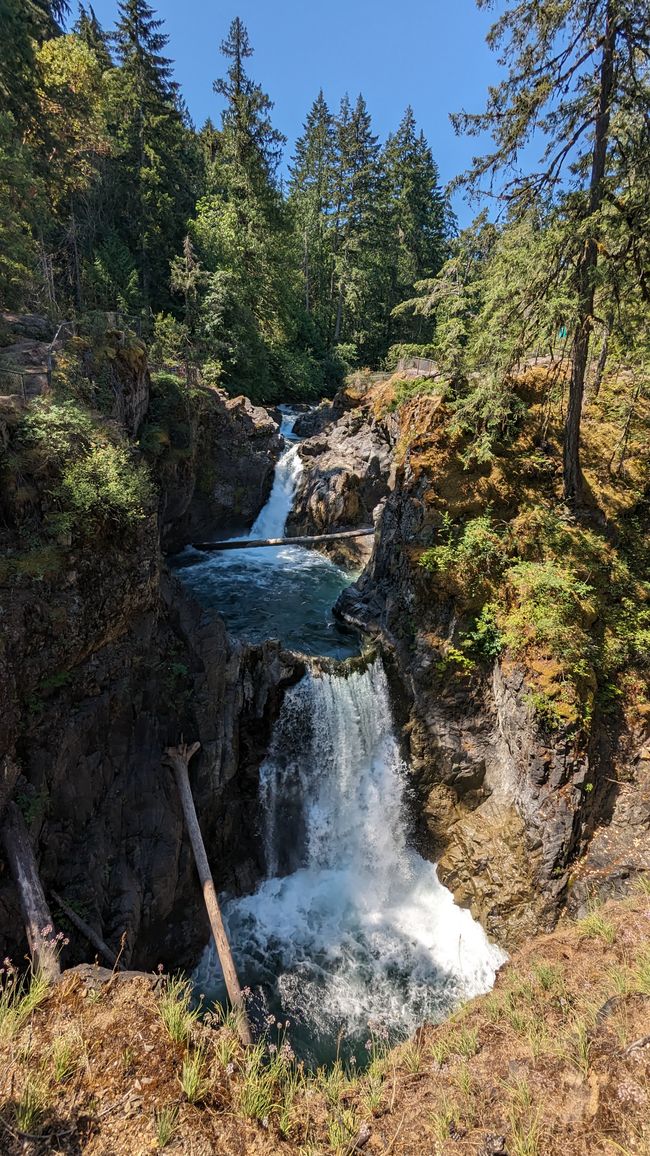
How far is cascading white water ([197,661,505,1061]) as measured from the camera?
8805 millimetres

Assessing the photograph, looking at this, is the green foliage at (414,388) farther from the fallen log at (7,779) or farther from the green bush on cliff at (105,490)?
the fallen log at (7,779)

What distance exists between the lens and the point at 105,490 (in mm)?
8320

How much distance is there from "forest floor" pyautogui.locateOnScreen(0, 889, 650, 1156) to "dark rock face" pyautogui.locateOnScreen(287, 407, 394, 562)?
15650 mm

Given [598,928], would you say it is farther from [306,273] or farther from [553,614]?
[306,273]

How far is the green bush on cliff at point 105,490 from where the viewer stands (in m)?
8.05

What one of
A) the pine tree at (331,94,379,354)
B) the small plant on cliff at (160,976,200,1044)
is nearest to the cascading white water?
the small plant on cliff at (160,976,200,1044)

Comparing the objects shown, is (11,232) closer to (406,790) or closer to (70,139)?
(70,139)

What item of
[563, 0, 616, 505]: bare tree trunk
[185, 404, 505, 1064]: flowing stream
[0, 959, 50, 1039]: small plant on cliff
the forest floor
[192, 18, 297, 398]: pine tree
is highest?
[192, 18, 297, 398]: pine tree

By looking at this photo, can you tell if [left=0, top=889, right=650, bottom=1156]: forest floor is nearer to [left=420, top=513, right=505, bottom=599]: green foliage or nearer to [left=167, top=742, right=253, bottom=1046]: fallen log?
[left=167, top=742, right=253, bottom=1046]: fallen log

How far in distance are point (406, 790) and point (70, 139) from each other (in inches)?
1036

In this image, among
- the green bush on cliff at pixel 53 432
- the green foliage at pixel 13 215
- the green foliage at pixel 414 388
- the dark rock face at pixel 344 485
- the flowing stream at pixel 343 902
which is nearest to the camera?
the green bush on cliff at pixel 53 432

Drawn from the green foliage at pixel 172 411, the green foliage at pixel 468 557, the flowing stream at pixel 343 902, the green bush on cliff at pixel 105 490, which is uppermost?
the green foliage at pixel 172 411

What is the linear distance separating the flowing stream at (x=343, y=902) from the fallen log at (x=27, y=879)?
14.6 feet

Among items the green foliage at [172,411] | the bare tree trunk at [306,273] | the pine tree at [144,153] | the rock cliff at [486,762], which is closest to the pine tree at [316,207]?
the bare tree trunk at [306,273]
